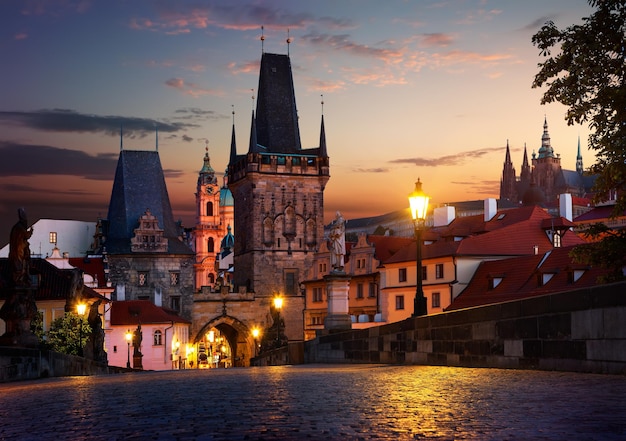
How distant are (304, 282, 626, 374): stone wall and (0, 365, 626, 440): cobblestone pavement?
46 centimetres

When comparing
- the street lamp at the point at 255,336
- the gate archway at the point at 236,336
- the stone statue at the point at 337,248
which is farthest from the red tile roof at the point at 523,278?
the gate archway at the point at 236,336

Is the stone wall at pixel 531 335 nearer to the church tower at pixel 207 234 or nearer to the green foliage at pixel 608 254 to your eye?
the green foliage at pixel 608 254

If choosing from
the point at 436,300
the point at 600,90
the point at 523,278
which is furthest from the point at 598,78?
the point at 436,300

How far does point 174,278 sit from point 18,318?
72.4m

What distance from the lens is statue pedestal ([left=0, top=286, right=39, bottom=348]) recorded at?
22.7 m

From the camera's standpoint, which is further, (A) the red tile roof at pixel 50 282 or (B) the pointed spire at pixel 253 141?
(B) the pointed spire at pixel 253 141

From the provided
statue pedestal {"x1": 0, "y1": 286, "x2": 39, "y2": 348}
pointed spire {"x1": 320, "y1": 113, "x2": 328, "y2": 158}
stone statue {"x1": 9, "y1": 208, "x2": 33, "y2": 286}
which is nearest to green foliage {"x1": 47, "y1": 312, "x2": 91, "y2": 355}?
statue pedestal {"x1": 0, "y1": 286, "x2": 39, "y2": 348}

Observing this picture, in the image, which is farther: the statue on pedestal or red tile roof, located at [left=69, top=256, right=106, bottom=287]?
red tile roof, located at [left=69, top=256, right=106, bottom=287]

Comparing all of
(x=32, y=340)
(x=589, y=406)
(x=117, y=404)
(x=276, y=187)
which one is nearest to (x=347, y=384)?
(x=117, y=404)

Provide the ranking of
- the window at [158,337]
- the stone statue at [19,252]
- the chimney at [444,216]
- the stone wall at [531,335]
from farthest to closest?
1. the chimney at [444,216]
2. the window at [158,337]
3. the stone statue at [19,252]
4. the stone wall at [531,335]

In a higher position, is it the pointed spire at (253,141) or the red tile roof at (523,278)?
the pointed spire at (253,141)

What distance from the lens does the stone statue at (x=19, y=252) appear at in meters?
22.4

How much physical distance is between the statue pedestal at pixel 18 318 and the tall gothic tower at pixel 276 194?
72031 millimetres

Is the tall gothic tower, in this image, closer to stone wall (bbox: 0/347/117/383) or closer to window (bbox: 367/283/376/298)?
window (bbox: 367/283/376/298)
